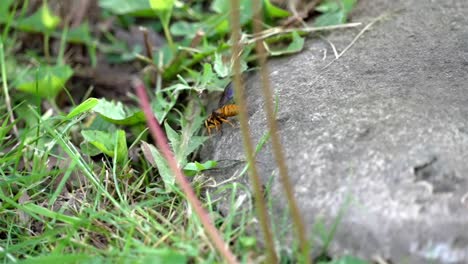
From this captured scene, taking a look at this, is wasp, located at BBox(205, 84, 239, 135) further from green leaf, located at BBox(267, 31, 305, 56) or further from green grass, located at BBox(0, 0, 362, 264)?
green leaf, located at BBox(267, 31, 305, 56)

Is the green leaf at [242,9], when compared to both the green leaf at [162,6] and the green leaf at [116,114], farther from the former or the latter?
the green leaf at [116,114]

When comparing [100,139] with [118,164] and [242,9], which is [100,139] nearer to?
[118,164]

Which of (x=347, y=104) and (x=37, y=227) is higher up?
(x=347, y=104)

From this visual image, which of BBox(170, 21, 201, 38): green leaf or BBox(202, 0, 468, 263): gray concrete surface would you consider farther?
BBox(170, 21, 201, 38): green leaf

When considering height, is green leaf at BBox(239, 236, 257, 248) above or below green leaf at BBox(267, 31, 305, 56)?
below

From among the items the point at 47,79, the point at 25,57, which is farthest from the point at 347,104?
the point at 25,57

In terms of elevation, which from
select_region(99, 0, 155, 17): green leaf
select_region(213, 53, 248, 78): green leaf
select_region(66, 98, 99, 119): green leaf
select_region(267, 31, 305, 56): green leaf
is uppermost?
select_region(99, 0, 155, 17): green leaf

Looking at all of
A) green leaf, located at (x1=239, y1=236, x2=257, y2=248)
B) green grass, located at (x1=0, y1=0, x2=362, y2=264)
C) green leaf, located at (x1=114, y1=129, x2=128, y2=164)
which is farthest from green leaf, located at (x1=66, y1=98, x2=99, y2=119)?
green leaf, located at (x1=239, y1=236, x2=257, y2=248)

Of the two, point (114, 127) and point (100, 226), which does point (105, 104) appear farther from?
point (100, 226)

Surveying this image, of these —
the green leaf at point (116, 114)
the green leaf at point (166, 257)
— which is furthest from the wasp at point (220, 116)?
the green leaf at point (166, 257)
